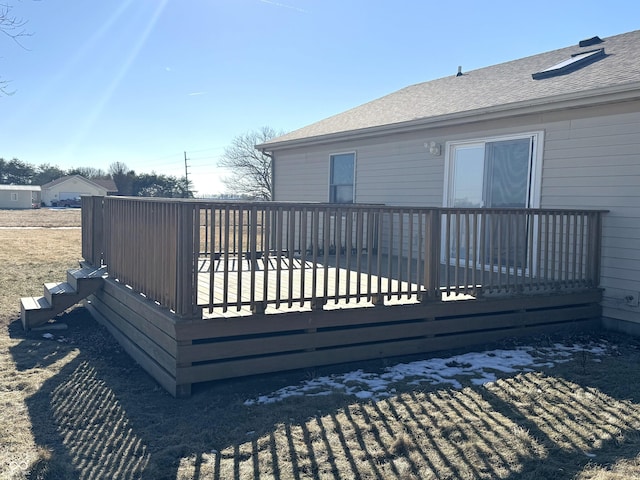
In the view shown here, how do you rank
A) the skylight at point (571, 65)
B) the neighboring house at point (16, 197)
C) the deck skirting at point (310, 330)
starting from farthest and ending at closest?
the neighboring house at point (16, 197), the skylight at point (571, 65), the deck skirting at point (310, 330)

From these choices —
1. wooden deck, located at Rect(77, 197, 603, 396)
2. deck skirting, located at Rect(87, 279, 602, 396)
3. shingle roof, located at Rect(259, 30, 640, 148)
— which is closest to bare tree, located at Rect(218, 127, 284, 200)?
shingle roof, located at Rect(259, 30, 640, 148)

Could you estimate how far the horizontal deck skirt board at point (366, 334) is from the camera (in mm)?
4262

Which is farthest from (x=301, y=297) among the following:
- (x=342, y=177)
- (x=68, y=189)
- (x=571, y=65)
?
(x=68, y=189)

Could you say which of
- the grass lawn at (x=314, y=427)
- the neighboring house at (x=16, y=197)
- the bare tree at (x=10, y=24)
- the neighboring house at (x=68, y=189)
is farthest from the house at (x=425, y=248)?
the neighboring house at (x=68, y=189)

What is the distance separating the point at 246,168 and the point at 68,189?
35883mm

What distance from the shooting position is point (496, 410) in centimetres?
378

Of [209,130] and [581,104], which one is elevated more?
[209,130]

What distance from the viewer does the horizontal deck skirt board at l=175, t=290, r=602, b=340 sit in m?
4.22

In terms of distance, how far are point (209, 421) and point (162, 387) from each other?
2.76 ft

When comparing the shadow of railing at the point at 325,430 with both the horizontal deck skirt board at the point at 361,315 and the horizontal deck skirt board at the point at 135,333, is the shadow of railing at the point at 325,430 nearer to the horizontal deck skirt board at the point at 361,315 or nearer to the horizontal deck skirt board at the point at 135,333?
the horizontal deck skirt board at the point at 135,333

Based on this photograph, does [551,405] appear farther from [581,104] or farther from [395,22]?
[395,22]

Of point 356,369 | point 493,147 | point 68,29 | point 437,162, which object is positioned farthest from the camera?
point 68,29

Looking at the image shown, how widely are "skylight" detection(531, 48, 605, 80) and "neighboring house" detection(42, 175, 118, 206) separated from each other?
6068 cm

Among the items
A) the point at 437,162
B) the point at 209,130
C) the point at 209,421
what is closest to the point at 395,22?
the point at 437,162
